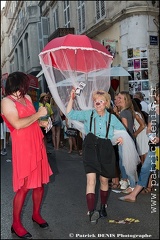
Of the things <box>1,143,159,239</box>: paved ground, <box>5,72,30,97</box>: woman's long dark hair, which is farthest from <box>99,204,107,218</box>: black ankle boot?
<box>5,72,30,97</box>: woman's long dark hair

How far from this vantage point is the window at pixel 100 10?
1385 centimetres

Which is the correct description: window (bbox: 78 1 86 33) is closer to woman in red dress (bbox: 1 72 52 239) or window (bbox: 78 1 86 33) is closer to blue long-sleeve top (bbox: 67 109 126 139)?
blue long-sleeve top (bbox: 67 109 126 139)

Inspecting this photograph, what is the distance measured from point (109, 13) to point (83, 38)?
10.2 metres

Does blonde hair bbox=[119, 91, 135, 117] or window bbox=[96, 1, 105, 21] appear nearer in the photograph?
blonde hair bbox=[119, 91, 135, 117]

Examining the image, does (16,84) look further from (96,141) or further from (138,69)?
(138,69)

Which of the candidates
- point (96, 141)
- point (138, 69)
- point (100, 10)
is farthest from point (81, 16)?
point (96, 141)

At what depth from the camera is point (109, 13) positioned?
43.5ft

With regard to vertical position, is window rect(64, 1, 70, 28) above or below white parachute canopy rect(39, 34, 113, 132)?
above

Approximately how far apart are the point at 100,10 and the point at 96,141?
1139cm

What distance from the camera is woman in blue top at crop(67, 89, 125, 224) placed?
3.82 meters

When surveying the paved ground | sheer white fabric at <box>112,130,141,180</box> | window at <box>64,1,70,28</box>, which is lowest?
the paved ground

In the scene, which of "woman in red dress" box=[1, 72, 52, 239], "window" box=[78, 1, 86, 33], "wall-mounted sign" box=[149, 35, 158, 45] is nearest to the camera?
"woman in red dress" box=[1, 72, 52, 239]

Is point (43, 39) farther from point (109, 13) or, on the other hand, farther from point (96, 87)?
point (96, 87)

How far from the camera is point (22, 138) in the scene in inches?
132
